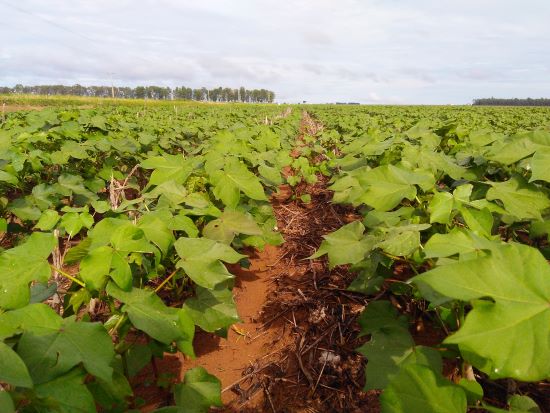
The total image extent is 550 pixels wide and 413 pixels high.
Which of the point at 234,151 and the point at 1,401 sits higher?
the point at 234,151

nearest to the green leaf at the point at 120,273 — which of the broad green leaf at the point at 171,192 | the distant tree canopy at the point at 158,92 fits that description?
the broad green leaf at the point at 171,192

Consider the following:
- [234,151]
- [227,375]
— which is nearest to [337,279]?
[227,375]

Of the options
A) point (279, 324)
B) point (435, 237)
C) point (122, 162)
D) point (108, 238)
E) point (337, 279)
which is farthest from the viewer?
point (122, 162)

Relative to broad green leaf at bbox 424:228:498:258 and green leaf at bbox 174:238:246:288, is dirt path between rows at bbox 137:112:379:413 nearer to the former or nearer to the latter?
green leaf at bbox 174:238:246:288

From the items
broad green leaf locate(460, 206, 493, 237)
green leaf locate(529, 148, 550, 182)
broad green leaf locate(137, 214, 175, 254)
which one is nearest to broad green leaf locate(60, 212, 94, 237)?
broad green leaf locate(137, 214, 175, 254)

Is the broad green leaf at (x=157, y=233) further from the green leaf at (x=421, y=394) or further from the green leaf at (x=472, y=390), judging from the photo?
the green leaf at (x=472, y=390)

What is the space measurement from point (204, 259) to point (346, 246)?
69 centimetres

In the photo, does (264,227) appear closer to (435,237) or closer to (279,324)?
(279,324)

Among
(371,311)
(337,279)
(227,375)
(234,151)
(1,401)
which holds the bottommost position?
(227,375)

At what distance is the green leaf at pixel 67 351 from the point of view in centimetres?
98

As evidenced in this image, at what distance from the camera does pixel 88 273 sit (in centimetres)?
132

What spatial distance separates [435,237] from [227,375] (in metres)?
1.67

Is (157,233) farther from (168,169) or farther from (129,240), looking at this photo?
(168,169)

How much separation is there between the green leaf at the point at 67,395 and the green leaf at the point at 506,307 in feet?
3.23
